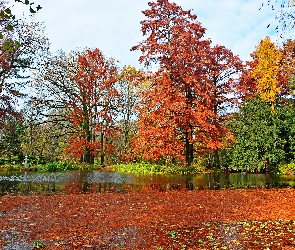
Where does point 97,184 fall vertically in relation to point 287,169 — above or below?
below

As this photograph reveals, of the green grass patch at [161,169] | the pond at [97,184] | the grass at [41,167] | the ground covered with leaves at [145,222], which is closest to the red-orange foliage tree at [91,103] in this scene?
the grass at [41,167]

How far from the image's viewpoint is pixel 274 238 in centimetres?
560

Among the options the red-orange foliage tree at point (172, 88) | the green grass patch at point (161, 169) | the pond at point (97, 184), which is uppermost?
the red-orange foliage tree at point (172, 88)

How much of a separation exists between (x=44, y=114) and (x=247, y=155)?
736 inches

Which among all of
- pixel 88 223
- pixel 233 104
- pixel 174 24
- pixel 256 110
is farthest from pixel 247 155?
pixel 88 223

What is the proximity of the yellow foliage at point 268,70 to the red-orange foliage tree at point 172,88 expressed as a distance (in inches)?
286

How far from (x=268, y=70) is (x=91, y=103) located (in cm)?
1660

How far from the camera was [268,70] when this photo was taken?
2838 cm

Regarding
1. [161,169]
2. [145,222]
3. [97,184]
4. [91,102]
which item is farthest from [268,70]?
[145,222]

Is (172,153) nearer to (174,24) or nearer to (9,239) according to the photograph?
(174,24)

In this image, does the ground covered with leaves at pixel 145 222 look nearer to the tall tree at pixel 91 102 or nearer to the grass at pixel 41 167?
the grass at pixel 41 167

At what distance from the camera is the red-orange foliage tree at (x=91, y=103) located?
28844mm

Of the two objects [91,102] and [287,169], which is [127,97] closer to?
[91,102]

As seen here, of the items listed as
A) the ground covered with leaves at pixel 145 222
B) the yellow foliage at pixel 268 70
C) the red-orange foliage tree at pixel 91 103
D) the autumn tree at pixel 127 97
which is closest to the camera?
the ground covered with leaves at pixel 145 222
